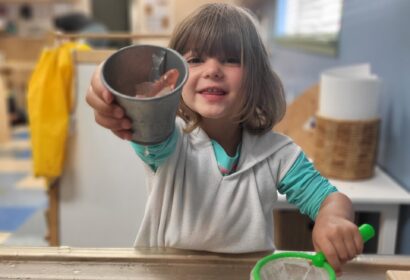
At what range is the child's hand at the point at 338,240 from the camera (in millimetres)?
331

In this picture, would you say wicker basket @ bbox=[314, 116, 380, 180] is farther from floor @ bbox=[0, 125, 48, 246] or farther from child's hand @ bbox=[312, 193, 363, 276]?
floor @ bbox=[0, 125, 48, 246]

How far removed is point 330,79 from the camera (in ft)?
2.64

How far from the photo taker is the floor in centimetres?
136

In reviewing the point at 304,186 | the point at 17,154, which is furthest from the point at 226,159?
the point at 17,154

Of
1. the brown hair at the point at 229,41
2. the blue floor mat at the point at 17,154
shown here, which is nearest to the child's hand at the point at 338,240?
the brown hair at the point at 229,41

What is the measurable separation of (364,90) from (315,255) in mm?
523

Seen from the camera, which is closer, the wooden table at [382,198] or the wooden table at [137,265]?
the wooden table at [137,265]

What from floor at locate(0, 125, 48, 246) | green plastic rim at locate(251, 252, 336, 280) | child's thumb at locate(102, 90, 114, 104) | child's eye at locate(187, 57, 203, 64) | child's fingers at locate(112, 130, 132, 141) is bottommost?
floor at locate(0, 125, 48, 246)

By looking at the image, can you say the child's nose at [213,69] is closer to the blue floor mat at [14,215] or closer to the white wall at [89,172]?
the white wall at [89,172]

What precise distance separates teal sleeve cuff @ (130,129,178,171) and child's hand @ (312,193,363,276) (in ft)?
0.49

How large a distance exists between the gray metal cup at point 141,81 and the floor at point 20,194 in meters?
0.84

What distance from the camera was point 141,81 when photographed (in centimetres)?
31

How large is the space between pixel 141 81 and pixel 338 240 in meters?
0.20

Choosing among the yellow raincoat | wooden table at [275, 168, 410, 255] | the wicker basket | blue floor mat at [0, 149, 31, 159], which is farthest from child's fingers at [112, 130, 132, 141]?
blue floor mat at [0, 149, 31, 159]
